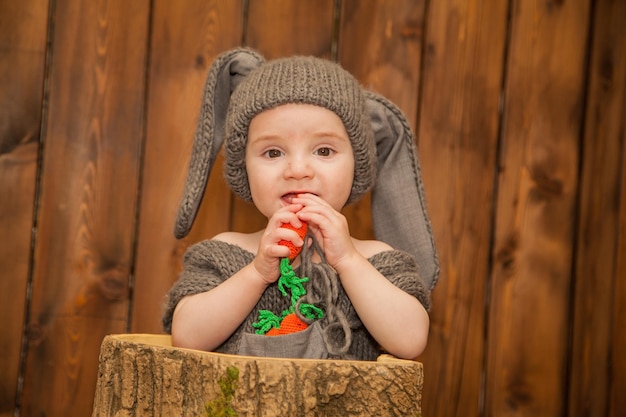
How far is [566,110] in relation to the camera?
1.64 meters

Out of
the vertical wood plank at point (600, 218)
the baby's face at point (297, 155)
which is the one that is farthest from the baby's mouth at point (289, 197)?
the vertical wood plank at point (600, 218)

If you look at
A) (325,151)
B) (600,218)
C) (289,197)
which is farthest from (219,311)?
(600,218)

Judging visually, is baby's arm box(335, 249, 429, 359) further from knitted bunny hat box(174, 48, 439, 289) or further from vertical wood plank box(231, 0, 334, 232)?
vertical wood plank box(231, 0, 334, 232)

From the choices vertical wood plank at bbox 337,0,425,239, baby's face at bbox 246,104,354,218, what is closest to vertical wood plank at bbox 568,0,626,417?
vertical wood plank at bbox 337,0,425,239

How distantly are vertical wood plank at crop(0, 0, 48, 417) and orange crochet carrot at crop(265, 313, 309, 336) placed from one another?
724mm

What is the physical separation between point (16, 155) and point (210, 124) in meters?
0.54

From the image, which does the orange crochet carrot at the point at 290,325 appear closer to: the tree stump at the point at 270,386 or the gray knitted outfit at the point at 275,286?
the gray knitted outfit at the point at 275,286

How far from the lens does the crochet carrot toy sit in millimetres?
1066

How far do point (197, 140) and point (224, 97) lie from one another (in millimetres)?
109

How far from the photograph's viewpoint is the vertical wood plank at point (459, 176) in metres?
1.59

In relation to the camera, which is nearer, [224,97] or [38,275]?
[224,97]

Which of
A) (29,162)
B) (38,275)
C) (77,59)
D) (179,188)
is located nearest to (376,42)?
(179,188)

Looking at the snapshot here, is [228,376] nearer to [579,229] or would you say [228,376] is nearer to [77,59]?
[77,59]

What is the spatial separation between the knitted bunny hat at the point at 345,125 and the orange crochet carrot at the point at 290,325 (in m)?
0.28
